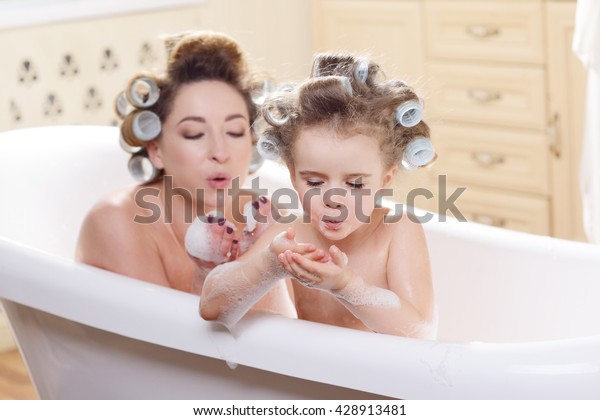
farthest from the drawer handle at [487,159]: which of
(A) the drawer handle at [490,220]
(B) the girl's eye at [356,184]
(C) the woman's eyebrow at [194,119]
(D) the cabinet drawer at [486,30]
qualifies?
(B) the girl's eye at [356,184]

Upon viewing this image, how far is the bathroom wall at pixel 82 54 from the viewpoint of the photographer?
2.69 m

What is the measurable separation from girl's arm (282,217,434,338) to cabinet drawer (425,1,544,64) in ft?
4.37

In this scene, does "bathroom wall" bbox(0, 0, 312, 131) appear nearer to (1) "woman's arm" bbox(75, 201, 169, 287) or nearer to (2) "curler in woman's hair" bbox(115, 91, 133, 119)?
(2) "curler in woman's hair" bbox(115, 91, 133, 119)

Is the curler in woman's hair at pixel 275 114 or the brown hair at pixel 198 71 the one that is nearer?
the curler in woman's hair at pixel 275 114

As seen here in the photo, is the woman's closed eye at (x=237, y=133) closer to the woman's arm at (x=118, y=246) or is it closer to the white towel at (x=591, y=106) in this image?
the woman's arm at (x=118, y=246)

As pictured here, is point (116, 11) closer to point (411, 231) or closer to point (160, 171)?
point (160, 171)

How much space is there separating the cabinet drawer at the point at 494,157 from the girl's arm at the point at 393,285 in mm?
1342

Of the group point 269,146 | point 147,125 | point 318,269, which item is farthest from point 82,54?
point 318,269

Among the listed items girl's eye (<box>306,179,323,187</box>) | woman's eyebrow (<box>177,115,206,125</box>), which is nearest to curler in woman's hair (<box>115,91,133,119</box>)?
woman's eyebrow (<box>177,115,206,125</box>)

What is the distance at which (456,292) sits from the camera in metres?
Result: 1.89

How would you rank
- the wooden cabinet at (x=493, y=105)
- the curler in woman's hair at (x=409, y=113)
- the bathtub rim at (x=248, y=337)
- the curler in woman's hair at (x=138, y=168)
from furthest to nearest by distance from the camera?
the wooden cabinet at (x=493, y=105)
the curler in woman's hair at (x=138, y=168)
the curler in woman's hair at (x=409, y=113)
the bathtub rim at (x=248, y=337)

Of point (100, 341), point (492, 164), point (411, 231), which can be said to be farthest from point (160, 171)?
point (492, 164)

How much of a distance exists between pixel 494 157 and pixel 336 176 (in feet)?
5.23

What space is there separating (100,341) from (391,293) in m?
0.48
